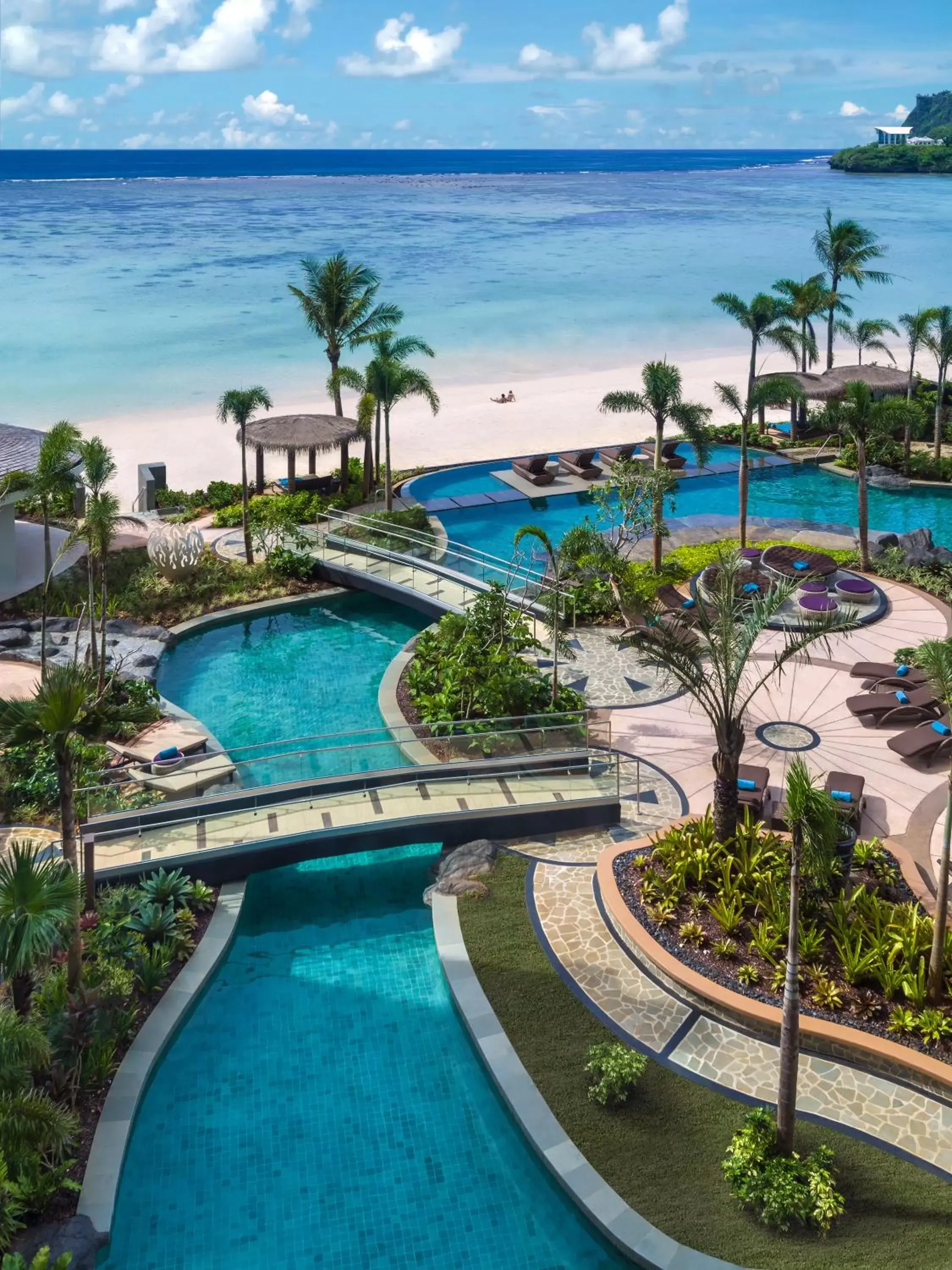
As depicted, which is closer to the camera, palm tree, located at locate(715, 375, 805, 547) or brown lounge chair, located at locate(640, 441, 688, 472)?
palm tree, located at locate(715, 375, 805, 547)

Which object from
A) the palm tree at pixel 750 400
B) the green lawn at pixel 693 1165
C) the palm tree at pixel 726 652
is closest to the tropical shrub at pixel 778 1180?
the green lawn at pixel 693 1165

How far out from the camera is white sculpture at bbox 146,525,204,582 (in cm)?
2380

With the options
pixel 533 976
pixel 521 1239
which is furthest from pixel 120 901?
pixel 521 1239

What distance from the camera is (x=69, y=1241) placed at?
9.38 m

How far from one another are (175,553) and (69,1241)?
53.5 feet

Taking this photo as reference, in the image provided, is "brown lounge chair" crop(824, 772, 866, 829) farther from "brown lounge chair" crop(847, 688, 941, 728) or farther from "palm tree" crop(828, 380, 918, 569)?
"palm tree" crop(828, 380, 918, 569)

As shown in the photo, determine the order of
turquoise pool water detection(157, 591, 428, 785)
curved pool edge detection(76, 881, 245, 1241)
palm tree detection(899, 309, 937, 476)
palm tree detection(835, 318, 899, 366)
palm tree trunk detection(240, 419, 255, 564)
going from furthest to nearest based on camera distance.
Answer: palm tree detection(835, 318, 899, 366) < palm tree detection(899, 309, 937, 476) < palm tree trunk detection(240, 419, 255, 564) < turquoise pool water detection(157, 591, 428, 785) < curved pool edge detection(76, 881, 245, 1241)

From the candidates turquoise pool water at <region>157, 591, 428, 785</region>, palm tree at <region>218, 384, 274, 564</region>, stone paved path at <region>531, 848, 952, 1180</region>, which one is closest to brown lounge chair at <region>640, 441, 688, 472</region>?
palm tree at <region>218, 384, 274, 564</region>

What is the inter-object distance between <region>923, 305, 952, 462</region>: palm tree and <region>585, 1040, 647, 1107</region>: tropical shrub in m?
26.2

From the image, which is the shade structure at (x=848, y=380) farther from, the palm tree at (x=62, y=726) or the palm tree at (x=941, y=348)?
the palm tree at (x=62, y=726)

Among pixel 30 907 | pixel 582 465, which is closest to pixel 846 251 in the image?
pixel 582 465

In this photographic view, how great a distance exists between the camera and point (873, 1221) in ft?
31.7

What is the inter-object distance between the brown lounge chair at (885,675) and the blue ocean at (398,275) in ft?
104

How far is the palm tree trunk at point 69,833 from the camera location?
1066cm
